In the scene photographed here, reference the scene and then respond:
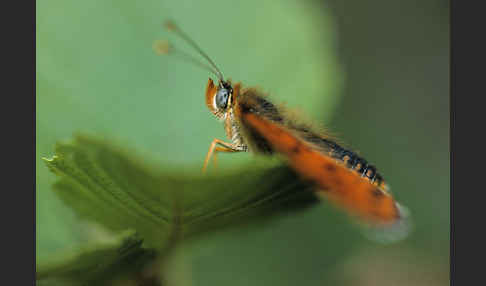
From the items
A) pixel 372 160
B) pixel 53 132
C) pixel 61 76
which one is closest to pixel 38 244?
pixel 53 132

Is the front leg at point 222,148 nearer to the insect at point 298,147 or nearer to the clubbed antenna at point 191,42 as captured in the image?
the insect at point 298,147

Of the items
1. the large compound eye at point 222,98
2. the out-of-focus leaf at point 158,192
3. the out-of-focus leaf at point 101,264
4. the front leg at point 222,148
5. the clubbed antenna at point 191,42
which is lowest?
the out-of-focus leaf at point 101,264

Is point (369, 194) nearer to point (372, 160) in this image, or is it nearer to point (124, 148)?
point (124, 148)

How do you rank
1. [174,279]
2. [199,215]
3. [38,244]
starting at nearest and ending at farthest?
[199,215]
[174,279]
[38,244]

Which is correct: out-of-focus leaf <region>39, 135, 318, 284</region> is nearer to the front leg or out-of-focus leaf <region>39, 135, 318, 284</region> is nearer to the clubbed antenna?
the front leg

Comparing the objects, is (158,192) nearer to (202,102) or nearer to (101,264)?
(101,264)

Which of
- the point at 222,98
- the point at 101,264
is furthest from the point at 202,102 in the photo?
the point at 101,264

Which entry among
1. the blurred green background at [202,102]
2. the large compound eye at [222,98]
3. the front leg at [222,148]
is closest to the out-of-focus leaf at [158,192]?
the blurred green background at [202,102]

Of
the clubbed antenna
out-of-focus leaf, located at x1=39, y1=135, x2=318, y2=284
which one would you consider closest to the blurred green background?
the clubbed antenna
